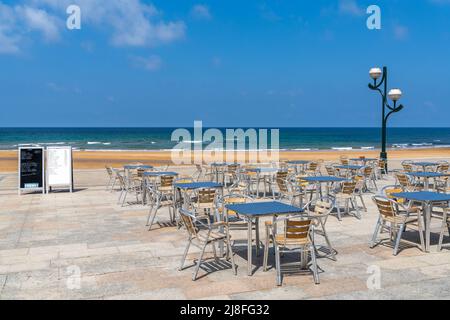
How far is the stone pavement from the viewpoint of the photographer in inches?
180

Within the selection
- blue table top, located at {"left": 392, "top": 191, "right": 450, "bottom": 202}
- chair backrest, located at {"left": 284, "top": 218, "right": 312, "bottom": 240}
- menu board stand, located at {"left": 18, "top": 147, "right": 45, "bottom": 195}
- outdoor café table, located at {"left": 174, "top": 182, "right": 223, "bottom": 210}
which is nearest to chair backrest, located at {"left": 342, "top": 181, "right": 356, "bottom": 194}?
blue table top, located at {"left": 392, "top": 191, "right": 450, "bottom": 202}

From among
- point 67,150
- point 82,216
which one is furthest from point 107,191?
point 82,216

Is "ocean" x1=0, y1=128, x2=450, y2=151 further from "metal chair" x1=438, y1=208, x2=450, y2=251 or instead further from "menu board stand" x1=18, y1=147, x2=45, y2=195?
"metal chair" x1=438, y1=208, x2=450, y2=251

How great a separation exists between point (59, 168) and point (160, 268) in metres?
8.07

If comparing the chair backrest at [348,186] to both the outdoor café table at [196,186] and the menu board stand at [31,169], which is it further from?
the menu board stand at [31,169]

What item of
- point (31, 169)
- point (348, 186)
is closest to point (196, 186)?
point (348, 186)

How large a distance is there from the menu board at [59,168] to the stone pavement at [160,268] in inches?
162

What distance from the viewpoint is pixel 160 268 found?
5398 millimetres

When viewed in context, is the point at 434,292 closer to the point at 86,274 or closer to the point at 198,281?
the point at 198,281

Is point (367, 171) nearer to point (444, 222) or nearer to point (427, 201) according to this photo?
point (444, 222)

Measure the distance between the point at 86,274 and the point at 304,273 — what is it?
2.36 metres

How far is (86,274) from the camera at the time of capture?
5.21m

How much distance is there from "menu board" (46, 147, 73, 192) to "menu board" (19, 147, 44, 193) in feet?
0.64

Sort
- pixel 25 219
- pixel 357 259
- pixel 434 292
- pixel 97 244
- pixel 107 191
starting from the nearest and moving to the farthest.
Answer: pixel 434 292 < pixel 357 259 < pixel 97 244 < pixel 25 219 < pixel 107 191
